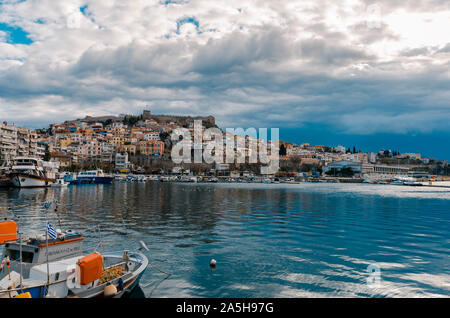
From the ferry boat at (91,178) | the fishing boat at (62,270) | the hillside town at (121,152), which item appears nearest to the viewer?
the fishing boat at (62,270)

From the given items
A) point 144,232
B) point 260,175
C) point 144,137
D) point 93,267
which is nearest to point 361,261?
point 93,267

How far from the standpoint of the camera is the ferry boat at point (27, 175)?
57.7 m

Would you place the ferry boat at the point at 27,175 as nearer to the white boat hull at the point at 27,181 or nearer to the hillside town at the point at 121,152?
the white boat hull at the point at 27,181

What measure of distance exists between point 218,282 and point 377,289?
497 centimetres

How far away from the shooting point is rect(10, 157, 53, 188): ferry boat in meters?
57.7

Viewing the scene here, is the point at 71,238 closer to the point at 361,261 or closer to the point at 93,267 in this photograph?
the point at 93,267

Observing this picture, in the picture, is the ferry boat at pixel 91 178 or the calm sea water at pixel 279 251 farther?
the ferry boat at pixel 91 178

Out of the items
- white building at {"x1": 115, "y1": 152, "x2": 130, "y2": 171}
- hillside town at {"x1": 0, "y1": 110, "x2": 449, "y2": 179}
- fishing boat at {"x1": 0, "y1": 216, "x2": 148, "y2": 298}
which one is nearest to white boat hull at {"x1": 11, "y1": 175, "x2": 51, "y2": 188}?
hillside town at {"x1": 0, "y1": 110, "x2": 449, "y2": 179}

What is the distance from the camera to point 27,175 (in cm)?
5872

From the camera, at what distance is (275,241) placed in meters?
17.1

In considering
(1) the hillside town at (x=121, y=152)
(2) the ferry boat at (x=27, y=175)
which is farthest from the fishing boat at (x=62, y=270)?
(1) the hillside town at (x=121, y=152)
